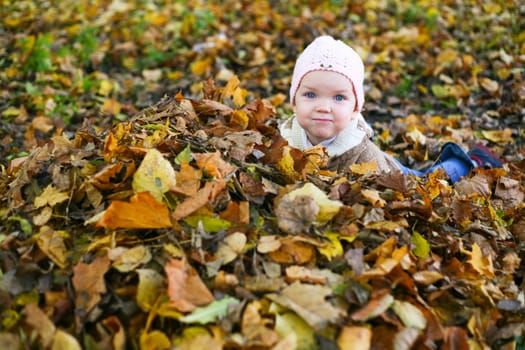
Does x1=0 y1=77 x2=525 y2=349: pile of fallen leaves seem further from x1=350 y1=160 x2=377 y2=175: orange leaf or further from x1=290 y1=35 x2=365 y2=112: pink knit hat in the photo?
x1=290 y1=35 x2=365 y2=112: pink knit hat

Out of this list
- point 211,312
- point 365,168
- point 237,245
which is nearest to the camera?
point 211,312

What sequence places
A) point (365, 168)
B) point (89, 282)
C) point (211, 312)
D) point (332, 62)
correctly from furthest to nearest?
point (332, 62)
point (365, 168)
point (89, 282)
point (211, 312)

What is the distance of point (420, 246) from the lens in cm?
198

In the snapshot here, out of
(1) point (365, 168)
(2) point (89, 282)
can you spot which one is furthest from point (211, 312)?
(1) point (365, 168)

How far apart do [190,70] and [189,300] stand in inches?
139

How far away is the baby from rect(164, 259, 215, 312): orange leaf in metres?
1.27

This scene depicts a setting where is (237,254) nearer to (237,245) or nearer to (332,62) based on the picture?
(237,245)

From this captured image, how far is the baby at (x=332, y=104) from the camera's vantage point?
266cm

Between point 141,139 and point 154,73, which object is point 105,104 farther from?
point 141,139

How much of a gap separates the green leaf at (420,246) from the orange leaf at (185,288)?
78 cm

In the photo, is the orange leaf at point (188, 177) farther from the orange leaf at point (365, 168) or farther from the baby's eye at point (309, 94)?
the baby's eye at point (309, 94)

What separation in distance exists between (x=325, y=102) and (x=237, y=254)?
1.15 metres

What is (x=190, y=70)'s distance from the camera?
4879mm

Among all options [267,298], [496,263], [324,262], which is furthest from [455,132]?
[267,298]
